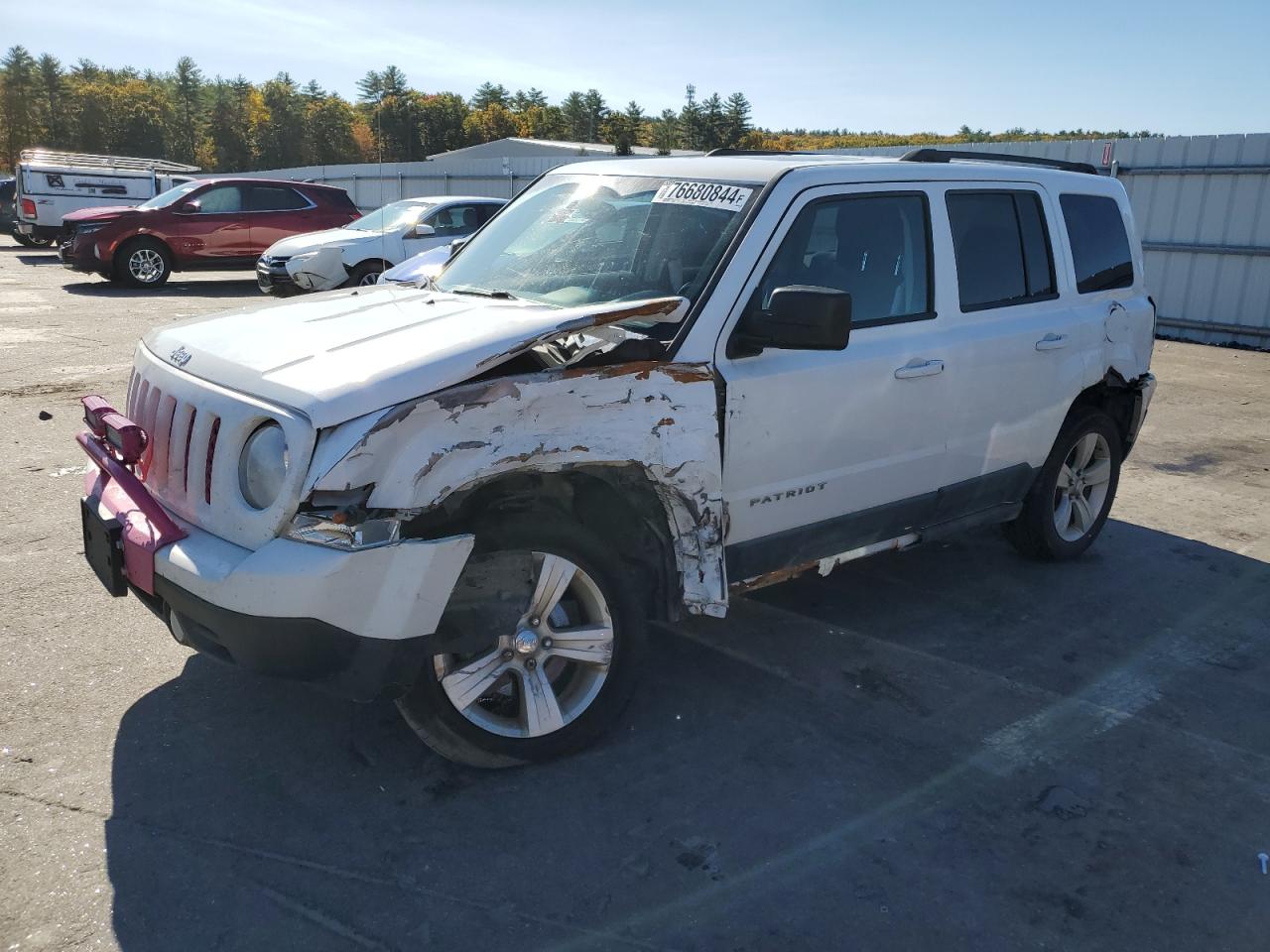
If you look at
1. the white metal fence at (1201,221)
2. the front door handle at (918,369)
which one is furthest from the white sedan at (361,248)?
the front door handle at (918,369)

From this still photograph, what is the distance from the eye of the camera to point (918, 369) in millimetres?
4230

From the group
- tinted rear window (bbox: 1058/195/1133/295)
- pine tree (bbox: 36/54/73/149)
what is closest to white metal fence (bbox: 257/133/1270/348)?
tinted rear window (bbox: 1058/195/1133/295)

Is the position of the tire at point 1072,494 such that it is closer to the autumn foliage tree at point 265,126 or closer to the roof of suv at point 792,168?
the roof of suv at point 792,168

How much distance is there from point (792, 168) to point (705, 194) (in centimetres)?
34

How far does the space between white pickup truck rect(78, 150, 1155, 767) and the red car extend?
534 inches

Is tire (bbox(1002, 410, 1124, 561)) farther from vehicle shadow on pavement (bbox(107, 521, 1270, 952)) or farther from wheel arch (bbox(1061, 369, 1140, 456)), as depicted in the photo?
vehicle shadow on pavement (bbox(107, 521, 1270, 952))

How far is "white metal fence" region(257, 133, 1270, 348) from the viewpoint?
13867 mm

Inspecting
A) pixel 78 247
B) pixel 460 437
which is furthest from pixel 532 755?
pixel 78 247

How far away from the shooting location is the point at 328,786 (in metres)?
3.28

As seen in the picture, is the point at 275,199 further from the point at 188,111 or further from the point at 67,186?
the point at 188,111

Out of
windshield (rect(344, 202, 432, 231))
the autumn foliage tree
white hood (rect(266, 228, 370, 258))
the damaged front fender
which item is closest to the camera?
the damaged front fender

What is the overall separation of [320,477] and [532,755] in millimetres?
1169

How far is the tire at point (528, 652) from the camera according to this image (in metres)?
3.17

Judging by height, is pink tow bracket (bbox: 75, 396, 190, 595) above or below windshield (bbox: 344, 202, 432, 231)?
below
